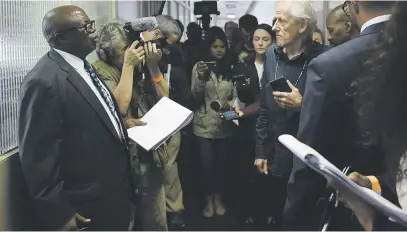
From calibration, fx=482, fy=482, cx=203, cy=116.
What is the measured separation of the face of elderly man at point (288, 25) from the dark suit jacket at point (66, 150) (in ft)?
2.48

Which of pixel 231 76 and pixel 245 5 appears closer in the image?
pixel 231 76

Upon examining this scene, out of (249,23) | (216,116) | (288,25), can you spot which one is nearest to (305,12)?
(288,25)

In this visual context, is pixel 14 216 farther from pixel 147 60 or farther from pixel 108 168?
pixel 147 60

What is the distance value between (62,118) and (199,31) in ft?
4.93

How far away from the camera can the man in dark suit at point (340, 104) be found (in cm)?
121

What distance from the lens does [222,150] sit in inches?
110

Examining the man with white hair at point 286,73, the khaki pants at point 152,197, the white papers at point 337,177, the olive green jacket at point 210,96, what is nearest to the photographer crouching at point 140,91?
the khaki pants at point 152,197

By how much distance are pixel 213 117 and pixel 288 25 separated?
36.3 inches

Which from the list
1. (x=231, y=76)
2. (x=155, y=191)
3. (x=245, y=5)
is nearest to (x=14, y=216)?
(x=155, y=191)

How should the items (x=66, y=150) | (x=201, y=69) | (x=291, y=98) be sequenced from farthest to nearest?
(x=201, y=69), (x=291, y=98), (x=66, y=150)

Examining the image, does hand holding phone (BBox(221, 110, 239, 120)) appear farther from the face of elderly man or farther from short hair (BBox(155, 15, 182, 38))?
the face of elderly man

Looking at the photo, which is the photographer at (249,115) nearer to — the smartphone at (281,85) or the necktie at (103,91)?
the smartphone at (281,85)

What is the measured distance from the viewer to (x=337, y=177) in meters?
0.84

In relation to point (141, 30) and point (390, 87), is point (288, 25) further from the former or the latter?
point (390, 87)
